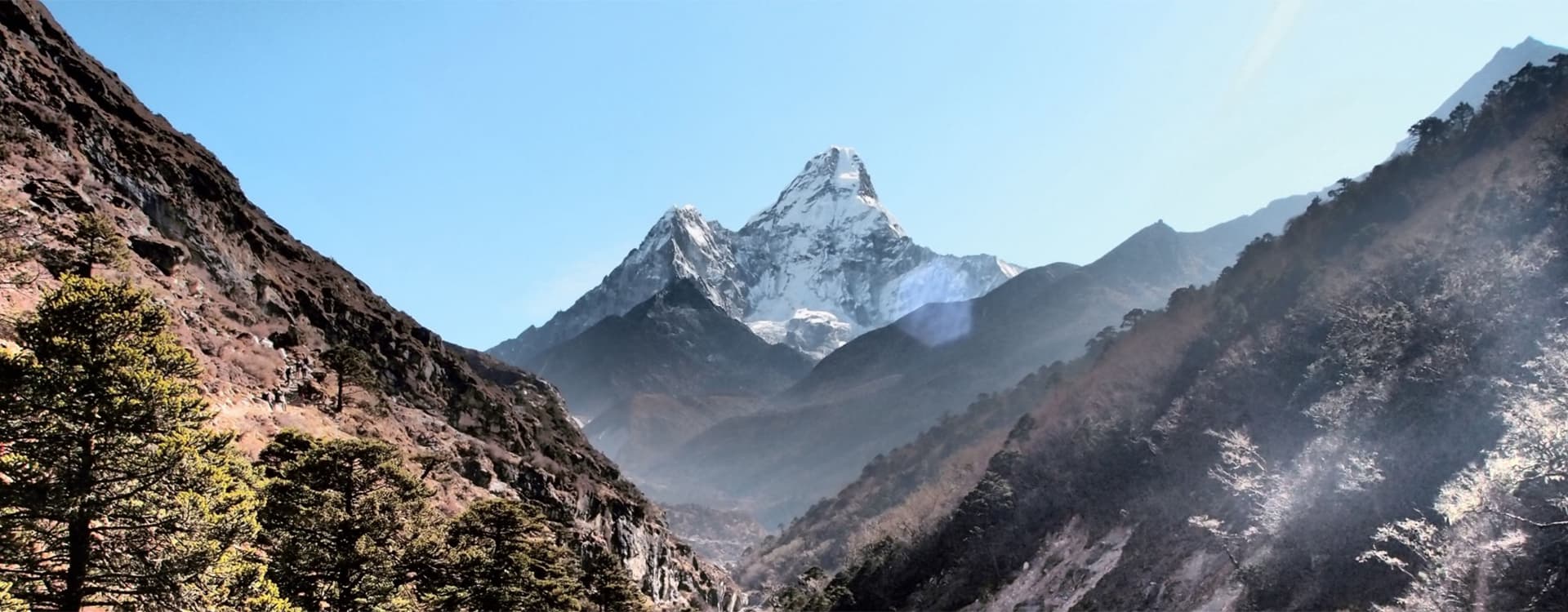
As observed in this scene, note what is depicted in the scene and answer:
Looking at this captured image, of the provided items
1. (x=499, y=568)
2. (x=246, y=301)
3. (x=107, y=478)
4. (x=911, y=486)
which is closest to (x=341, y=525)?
(x=499, y=568)

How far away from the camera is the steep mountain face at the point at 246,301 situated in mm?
40062

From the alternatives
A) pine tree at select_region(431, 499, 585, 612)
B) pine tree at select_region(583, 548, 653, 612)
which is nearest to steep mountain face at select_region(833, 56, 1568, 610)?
pine tree at select_region(431, 499, 585, 612)

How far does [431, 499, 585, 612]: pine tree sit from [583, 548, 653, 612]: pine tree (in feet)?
40.5

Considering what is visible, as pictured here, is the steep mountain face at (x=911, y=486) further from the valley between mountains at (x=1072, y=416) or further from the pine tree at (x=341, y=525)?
the pine tree at (x=341, y=525)

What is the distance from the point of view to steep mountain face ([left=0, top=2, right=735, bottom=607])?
131 feet

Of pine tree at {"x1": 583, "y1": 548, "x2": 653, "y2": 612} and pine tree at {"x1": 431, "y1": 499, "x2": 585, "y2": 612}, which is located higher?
pine tree at {"x1": 431, "y1": 499, "x2": 585, "y2": 612}

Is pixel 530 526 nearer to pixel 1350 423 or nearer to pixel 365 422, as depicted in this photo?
pixel 365 422

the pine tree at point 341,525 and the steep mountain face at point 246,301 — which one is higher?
the steep mountain face at point 246,301

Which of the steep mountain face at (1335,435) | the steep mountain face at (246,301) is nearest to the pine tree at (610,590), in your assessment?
the steep mountain face at (246,301)

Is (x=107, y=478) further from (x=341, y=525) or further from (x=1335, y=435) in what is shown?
(x=1335, y=435)

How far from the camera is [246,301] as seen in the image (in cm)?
5331

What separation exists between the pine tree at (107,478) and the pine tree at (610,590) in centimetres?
3257

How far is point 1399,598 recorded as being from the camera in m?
41.0

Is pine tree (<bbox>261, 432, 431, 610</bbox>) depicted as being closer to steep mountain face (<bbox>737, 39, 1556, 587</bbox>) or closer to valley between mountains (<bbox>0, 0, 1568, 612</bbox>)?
valley between mountains (<bbox>0, 0, 1568, 612</bbox>)
